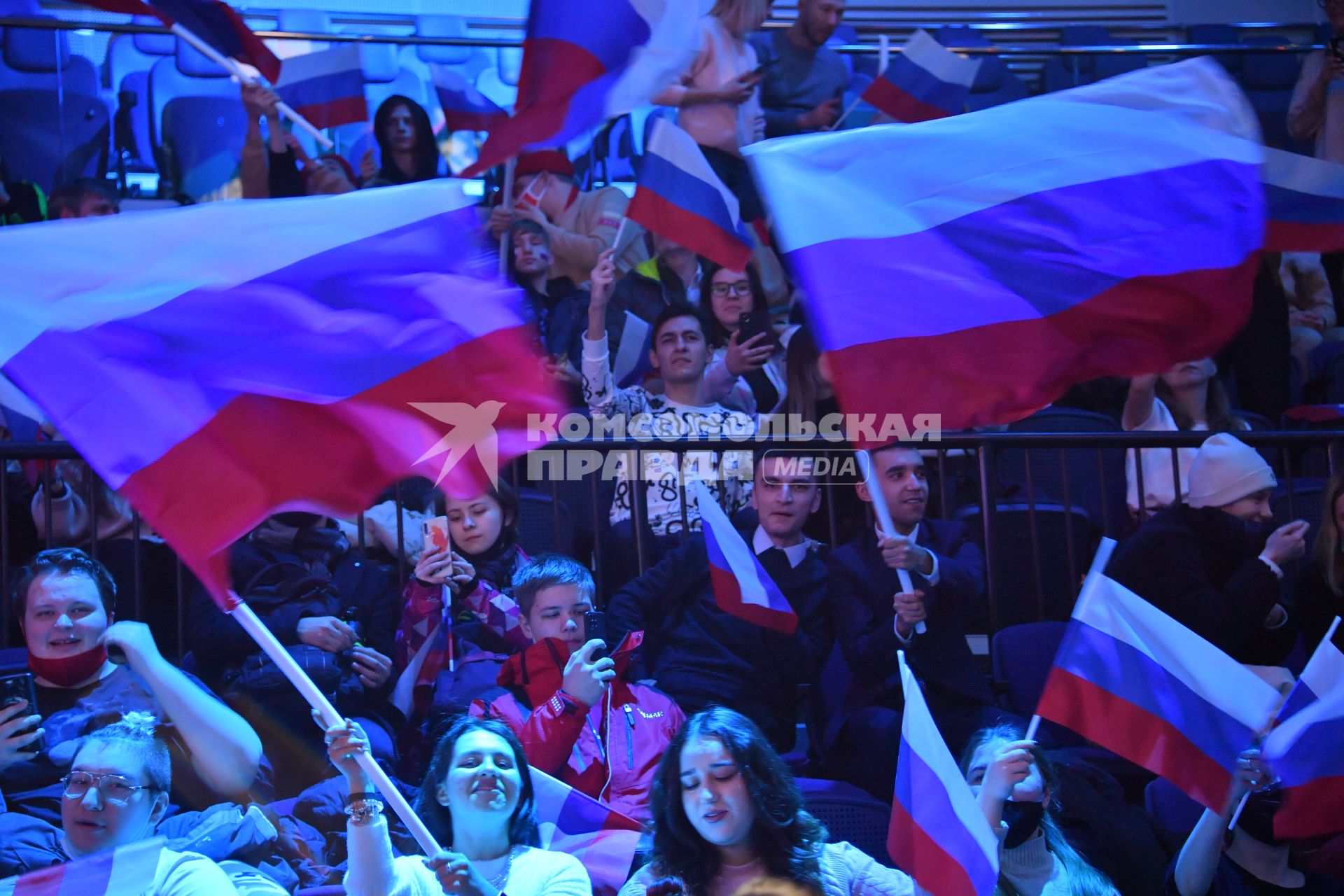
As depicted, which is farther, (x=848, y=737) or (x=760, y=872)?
(x=848, y=737)

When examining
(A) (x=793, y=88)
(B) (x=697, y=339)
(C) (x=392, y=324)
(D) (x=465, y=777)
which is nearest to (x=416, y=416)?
(C) (x=392, y=324)

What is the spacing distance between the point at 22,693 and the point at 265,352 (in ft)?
4.82

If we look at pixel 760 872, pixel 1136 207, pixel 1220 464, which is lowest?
pixel 760 872

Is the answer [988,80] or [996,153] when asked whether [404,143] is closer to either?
[996,153]

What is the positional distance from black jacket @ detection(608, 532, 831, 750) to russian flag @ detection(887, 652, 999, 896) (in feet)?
2.44

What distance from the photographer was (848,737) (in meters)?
4.40

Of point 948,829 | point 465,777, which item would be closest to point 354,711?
point 465,777

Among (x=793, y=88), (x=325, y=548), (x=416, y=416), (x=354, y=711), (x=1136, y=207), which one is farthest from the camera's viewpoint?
(x=793, y=88)

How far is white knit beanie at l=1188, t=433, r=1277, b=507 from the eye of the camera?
4902 millimetres

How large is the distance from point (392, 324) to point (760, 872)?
1787 millimetres

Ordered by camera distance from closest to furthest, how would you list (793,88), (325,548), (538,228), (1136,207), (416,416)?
(416,416) → (1136,207) → (325,548) → (538,228) → (793,88)

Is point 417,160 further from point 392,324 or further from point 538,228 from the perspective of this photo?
point 392,324

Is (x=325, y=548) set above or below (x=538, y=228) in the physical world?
below

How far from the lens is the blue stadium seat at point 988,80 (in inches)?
316
